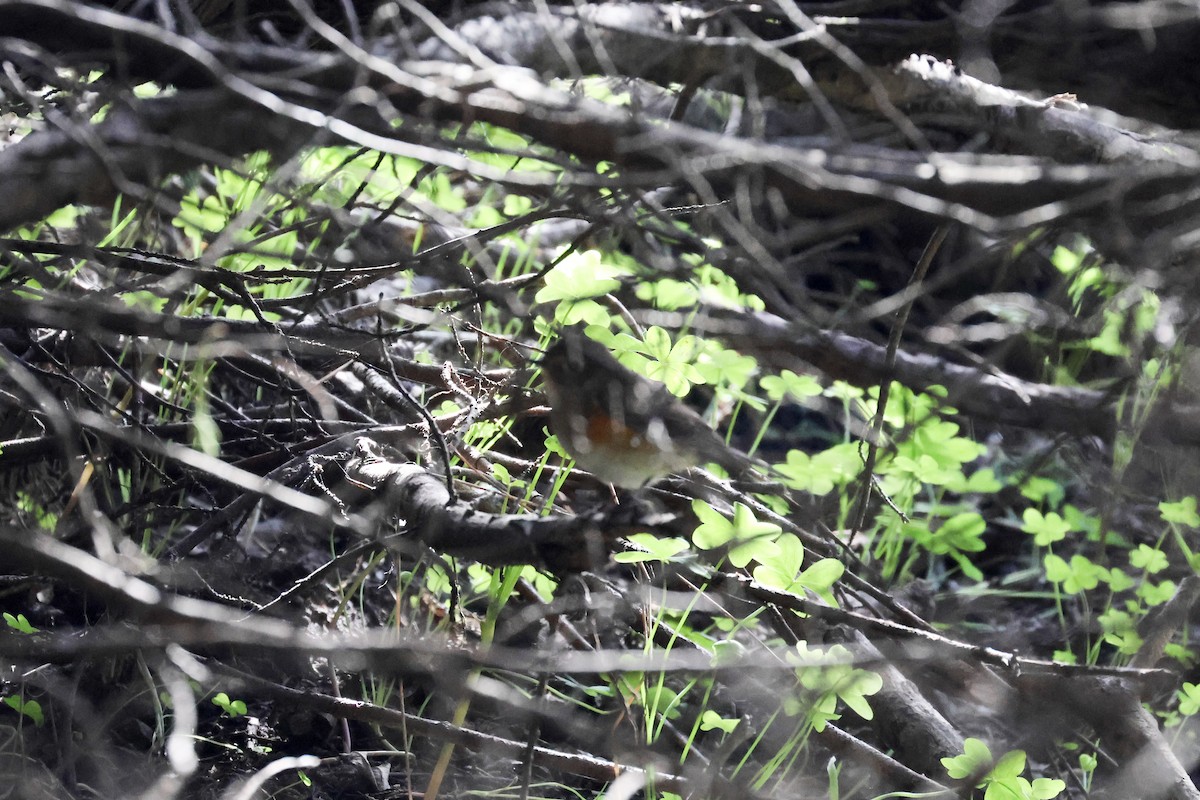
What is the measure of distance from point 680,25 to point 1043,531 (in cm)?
208

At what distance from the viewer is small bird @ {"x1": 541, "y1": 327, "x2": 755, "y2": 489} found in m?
2.10

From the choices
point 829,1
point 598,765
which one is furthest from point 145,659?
point 829,1

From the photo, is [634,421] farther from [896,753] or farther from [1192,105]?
[1192,105]

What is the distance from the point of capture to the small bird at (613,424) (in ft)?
6.89

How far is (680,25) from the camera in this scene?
107 inches

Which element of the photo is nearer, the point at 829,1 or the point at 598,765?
the point at 598,765

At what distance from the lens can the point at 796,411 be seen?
17.5 ft

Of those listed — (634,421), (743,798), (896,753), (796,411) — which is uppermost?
(634,421)

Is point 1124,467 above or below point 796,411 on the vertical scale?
above

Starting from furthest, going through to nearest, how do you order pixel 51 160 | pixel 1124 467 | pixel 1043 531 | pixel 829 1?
pixel 829 1, pixel 1043 531, pixel 1124 467, pixel 51 160

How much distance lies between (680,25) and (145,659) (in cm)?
222

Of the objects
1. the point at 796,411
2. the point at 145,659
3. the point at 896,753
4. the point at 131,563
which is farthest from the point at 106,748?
the point at 796,411

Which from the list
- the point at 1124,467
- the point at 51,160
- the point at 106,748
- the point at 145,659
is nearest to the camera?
the point at 51,160

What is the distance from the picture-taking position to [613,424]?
2082 millimetres
